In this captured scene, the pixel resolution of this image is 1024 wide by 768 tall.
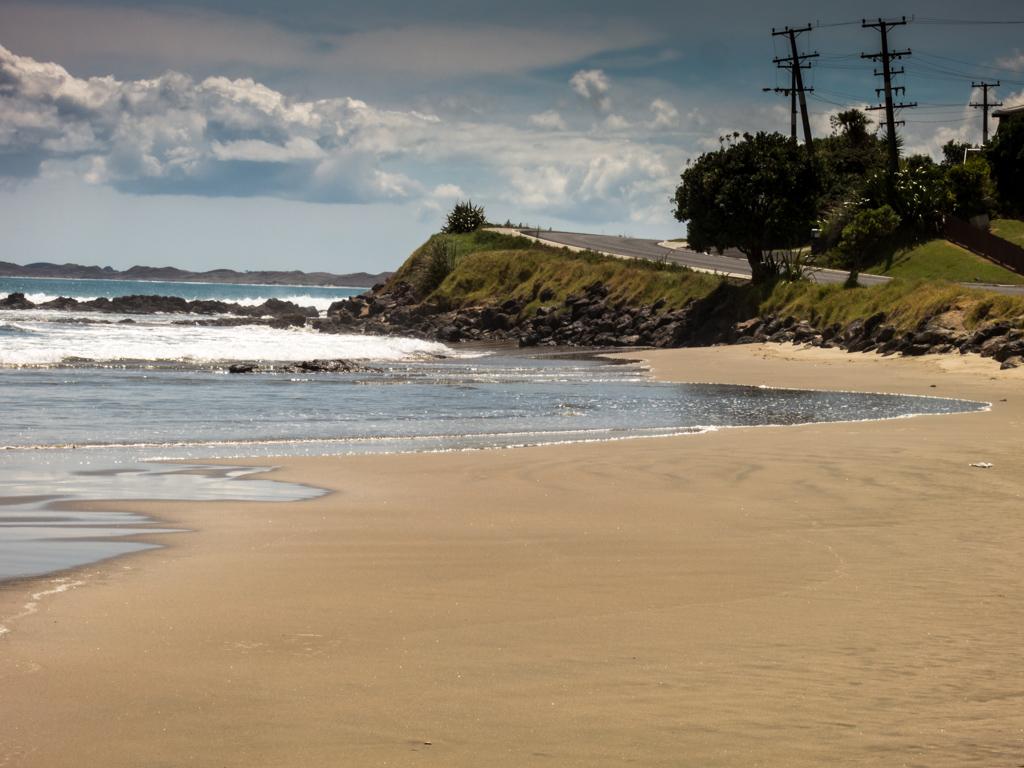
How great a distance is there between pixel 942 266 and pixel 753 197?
32.2 feet

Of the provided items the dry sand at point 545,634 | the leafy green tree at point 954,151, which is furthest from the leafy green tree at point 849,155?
the dry sand at point 545,634

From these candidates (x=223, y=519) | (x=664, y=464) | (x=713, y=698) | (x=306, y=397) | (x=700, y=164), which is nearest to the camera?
(x=713, y=698)

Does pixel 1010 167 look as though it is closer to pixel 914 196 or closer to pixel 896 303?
pixel 914 196

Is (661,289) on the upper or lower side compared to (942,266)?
lower

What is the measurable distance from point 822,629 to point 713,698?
4.87 feet

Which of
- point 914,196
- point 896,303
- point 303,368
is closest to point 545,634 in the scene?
point 303,368

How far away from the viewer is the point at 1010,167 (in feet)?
214

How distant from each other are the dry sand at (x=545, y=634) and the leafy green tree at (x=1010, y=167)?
5853 cm

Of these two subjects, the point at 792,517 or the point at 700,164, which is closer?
the point at 792,517

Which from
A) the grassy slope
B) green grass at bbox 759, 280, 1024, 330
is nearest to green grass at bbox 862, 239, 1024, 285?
green grass at bbox 759, 280, 1024, 330

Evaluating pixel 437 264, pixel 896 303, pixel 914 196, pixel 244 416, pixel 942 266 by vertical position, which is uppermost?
pixel 914 196

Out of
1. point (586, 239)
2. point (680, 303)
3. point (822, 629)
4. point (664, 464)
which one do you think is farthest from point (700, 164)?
point (822, 629)

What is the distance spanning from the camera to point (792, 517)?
10695 mm

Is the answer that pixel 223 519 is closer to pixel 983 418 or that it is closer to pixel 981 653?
pixel 981 653
